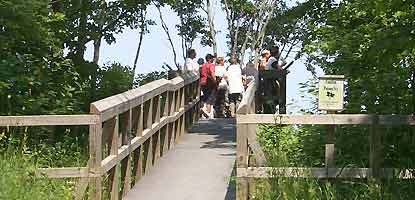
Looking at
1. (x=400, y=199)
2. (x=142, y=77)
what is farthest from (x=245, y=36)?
(x=400, y=199)

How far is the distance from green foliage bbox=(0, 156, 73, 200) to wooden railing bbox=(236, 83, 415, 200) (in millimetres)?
1749

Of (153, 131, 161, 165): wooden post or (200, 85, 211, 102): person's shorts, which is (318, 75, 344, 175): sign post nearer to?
(153, 131, 161, 165): wooden post

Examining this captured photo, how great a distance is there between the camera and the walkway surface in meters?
8.55

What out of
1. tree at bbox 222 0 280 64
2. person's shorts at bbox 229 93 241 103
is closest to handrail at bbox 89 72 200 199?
person's shorts at bbox 229 93 241 103

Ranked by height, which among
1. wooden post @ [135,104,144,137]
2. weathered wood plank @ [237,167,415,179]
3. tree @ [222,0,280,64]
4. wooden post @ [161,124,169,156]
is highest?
tree @ [222,0,280,64]

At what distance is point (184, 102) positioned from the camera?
13867 mm

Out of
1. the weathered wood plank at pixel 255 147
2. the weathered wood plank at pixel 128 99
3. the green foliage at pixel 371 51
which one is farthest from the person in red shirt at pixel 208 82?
the weathered wood plank at pixel 255 147

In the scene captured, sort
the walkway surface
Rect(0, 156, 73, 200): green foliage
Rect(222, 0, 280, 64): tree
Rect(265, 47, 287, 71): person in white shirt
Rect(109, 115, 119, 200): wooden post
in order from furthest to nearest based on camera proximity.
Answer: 1. Rect(222, 0, 280, 64): tree
2. Rect(265, 47, 287, 71): person in white shirt
3. the walkway surface
4. Rect(109, 115, 119, 200): wooden post
5. Rect(0, 156, 73, 200): green foliage

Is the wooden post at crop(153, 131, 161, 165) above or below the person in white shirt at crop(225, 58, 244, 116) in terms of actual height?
below

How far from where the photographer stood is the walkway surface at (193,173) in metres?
8.55

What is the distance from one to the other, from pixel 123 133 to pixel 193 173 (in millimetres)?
1423

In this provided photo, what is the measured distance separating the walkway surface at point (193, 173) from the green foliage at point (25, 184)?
1.38 meters

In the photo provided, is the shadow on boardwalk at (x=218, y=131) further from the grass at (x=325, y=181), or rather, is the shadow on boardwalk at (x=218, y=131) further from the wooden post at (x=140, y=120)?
the wooden post at (x=140, y=120)

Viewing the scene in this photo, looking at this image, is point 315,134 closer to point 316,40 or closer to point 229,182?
point 229,182
